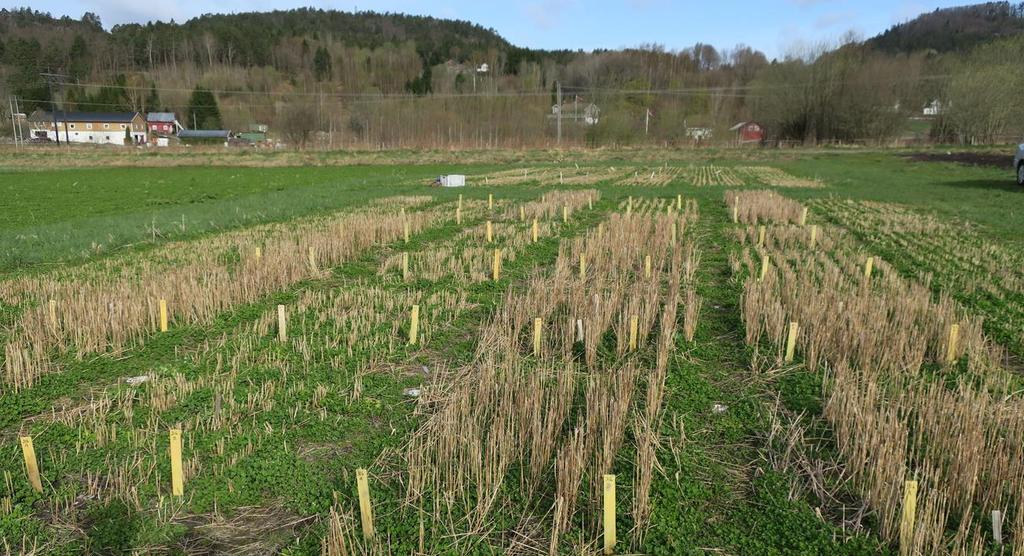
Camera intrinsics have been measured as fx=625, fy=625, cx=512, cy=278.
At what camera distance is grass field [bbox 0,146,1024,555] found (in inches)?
137

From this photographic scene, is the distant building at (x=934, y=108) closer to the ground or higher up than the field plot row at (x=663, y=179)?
higher up

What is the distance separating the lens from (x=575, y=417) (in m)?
4.77

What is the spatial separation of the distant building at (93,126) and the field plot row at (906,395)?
101808 millimetres

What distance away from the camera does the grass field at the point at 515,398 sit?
11.4 feet

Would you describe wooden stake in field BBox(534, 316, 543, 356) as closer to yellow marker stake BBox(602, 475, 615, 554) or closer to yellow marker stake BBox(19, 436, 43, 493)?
yellow marker stake BBox(602, 475, 615, 554)

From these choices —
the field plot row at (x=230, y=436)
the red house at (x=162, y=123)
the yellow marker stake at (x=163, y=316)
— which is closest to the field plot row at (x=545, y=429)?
the field plot row at (x=230, y=436)

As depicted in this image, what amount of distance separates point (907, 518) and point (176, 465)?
4.08 metres

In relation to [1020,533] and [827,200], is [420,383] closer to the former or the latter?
[1020,533]

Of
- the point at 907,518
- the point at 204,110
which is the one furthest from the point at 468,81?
the point at 907,518

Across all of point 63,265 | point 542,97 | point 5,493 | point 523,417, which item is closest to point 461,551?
point 523,417

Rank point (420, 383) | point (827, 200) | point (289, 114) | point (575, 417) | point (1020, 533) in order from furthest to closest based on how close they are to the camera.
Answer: point (289, 114)
point (827, 200)
point (420, 383)
point (575, 417)
point (1020, 533)

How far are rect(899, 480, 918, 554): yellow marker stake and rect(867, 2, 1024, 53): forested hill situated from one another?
116322 mm

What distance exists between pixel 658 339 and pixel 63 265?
1038 cm

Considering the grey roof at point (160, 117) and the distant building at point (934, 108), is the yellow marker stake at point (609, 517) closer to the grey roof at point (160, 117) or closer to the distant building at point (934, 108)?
the distant building at point (934, 108)
